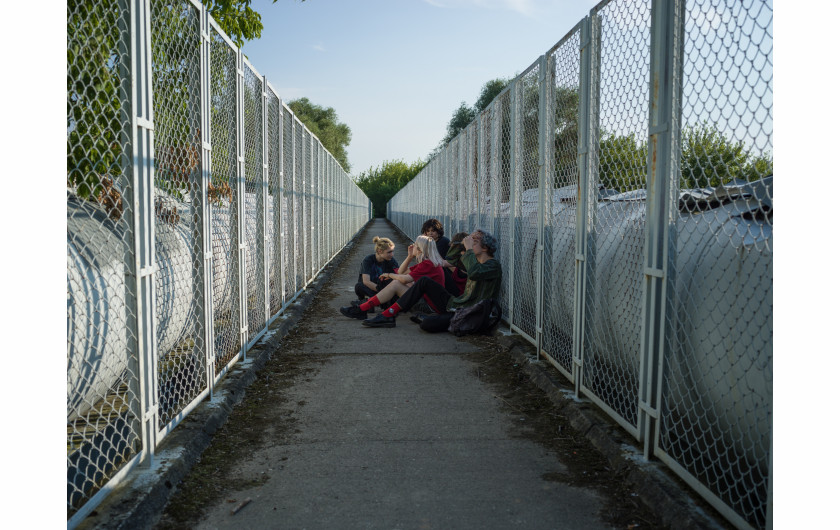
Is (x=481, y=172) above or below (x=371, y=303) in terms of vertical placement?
above

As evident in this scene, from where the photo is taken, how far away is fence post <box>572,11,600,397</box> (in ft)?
13.9

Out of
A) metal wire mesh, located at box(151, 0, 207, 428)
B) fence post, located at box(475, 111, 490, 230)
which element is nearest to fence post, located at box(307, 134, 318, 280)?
fence post, located at box(475, 111, 490, 230)

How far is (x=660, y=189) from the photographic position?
10.2 feet

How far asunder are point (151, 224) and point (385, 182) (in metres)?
84.7

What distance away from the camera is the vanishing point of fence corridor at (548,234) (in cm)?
265

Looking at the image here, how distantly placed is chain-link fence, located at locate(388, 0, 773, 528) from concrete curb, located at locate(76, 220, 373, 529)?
237 cm

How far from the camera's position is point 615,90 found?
3.90m

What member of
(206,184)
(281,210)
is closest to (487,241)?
(281,210)

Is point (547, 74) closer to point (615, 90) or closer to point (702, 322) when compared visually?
point (615, 90)

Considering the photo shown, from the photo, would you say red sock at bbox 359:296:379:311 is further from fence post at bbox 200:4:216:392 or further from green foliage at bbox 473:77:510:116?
green foliage at bbox 473:77:510:116

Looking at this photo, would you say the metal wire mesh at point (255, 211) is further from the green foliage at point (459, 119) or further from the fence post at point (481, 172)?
the green foliage at point (459, 119)

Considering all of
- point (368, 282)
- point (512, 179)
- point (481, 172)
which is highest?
point (481, 172)

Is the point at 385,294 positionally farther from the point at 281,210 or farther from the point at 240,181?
the point at 240,181

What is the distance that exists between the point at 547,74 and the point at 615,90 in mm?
1525
